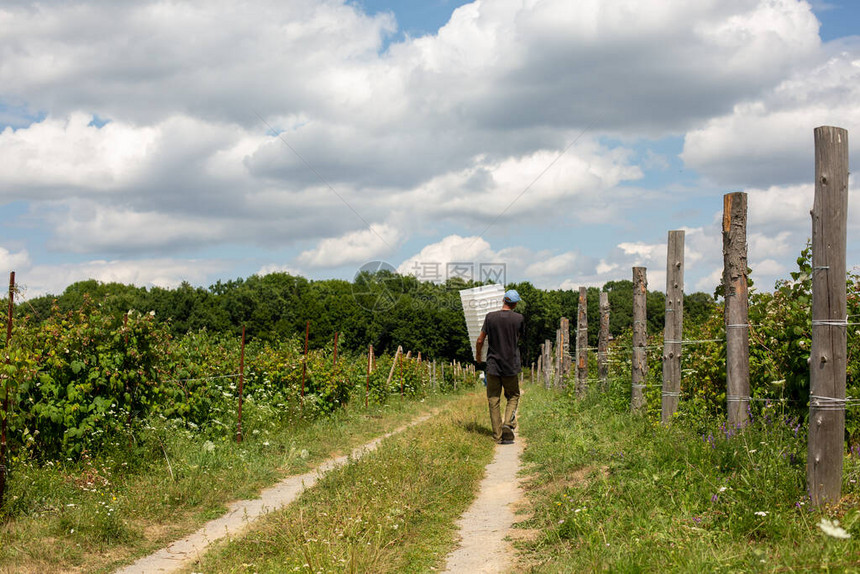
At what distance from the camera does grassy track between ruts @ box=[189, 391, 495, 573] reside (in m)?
4.61

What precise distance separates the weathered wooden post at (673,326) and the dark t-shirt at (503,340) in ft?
7.59

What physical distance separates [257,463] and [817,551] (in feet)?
22.1

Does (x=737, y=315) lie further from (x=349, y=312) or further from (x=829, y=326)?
(x=349, y=312)

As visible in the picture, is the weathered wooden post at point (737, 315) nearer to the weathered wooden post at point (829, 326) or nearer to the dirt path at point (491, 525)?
the weathered wooden post at point (829, 326)

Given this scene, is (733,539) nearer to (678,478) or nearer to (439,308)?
(678,478)

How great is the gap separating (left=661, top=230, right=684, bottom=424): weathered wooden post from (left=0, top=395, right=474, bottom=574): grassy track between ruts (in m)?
4.84

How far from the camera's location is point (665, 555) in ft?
12.8

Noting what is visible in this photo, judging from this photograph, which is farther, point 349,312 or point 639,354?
point 349,312

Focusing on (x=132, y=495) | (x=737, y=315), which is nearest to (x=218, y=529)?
(x=132, y=495)

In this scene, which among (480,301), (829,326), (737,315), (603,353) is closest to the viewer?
(829,326)

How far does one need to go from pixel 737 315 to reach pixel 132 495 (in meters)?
6.23

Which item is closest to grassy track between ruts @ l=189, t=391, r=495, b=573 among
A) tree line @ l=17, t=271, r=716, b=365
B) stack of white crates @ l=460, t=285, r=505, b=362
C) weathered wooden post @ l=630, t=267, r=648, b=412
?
weathered wooden post @ l=630, t=267, r=648, b=412

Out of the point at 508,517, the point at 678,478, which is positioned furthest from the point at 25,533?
the point at 678,478

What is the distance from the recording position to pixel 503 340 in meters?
10.2
